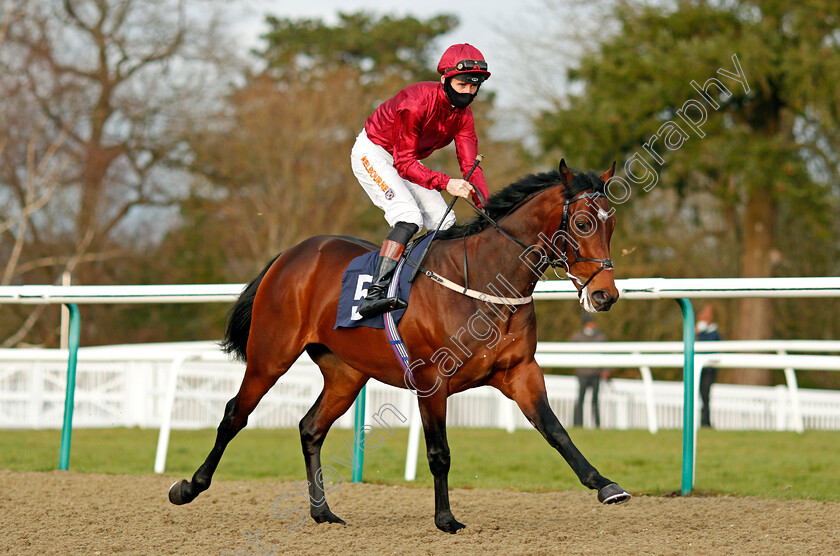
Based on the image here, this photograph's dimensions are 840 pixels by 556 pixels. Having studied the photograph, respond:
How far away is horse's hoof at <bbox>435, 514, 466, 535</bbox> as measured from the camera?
13.0 feet

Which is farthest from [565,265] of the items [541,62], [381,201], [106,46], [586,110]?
[106,46]

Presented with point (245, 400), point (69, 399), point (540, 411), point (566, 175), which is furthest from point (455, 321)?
point (69, 399)

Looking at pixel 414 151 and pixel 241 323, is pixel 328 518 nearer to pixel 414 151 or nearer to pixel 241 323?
pixel 241 323

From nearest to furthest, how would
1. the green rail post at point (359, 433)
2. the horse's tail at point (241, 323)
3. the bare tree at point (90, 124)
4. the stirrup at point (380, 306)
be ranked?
1. the stirrup at point (380, 306)
2. the horse's tail at point (241, 323)
3. the green rail post at point (359, 433)
4. the bare tree at point (90, 124)

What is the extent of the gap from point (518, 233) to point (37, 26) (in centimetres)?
1695

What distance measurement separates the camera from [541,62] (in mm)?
19391

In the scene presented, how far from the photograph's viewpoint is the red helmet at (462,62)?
4316 millimetres

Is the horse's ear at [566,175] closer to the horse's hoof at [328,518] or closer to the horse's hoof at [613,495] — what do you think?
the horse's hoof at [613,495]

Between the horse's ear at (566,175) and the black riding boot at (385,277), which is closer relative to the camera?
the horse's ear at (566,175)

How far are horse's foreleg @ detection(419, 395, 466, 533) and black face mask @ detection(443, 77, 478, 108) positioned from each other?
1.40 m

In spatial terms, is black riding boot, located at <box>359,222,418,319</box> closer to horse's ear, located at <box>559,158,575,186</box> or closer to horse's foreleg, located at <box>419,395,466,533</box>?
horse's foreleg, located at <box>419,395,466,533</box>

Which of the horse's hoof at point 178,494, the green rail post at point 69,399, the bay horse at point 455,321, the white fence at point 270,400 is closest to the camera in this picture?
the bay horse at point 455,321

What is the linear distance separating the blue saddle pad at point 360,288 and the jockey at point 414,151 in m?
0.05

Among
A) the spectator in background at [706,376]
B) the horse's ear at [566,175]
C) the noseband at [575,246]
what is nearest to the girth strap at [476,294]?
the noseband at [575,246]
